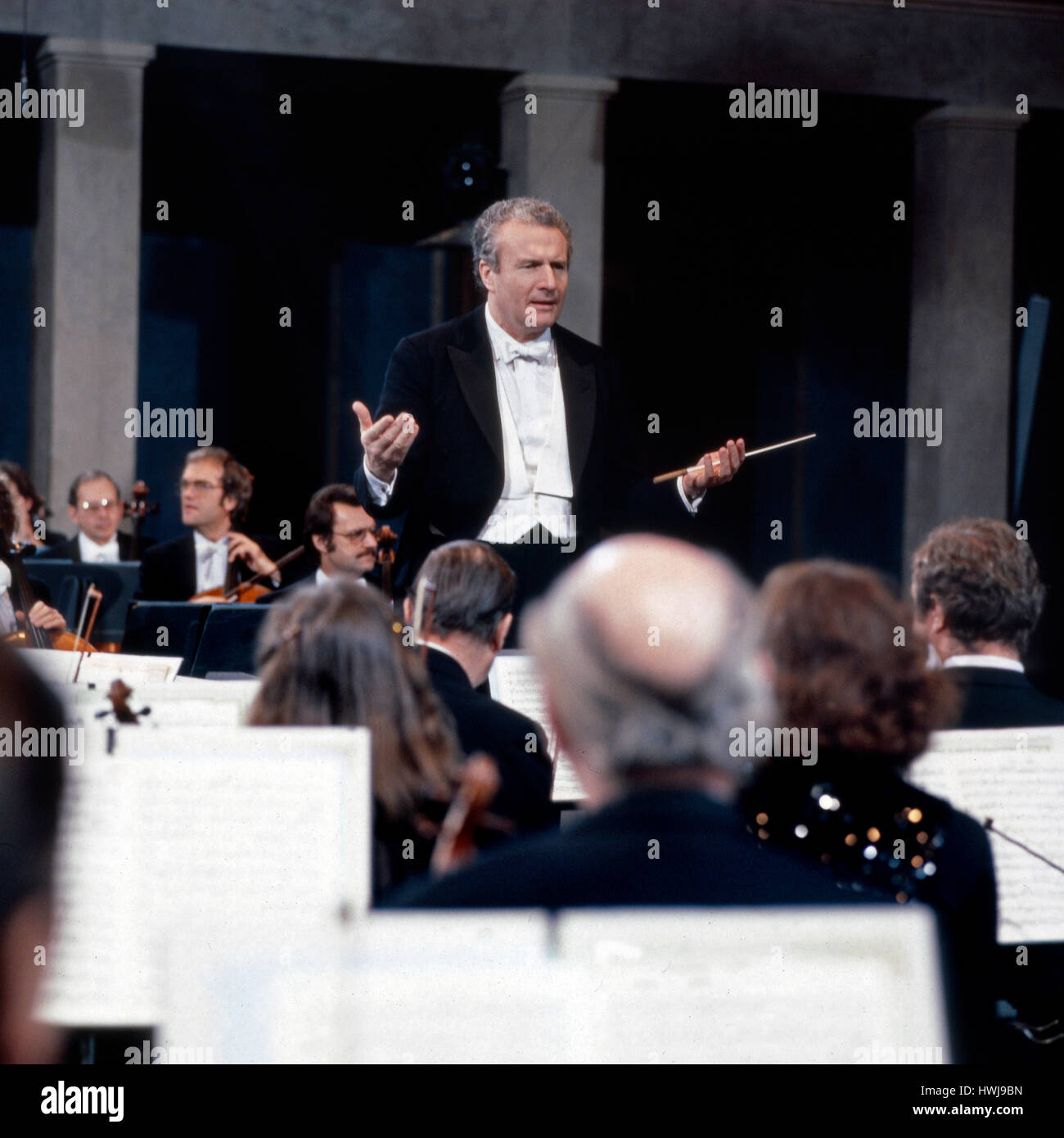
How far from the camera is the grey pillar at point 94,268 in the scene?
7.65 meters

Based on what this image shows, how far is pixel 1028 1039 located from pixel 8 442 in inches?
329

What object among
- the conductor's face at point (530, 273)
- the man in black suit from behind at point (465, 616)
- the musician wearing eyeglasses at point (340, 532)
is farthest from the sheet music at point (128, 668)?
the musician wearing eyeglasses at point (340, 532)

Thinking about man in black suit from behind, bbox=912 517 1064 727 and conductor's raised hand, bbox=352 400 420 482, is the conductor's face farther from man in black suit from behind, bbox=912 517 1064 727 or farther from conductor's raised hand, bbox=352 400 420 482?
man in black suit from behind, bbox=912 517 1064 727

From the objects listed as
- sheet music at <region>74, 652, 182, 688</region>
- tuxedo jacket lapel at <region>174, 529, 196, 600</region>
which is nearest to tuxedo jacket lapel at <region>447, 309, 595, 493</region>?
sheet music at <region>74, 652, 182, 688</region>

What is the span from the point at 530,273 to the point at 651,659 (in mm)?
2293

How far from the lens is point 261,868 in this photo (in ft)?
5.75

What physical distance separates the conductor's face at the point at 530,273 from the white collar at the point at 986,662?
3.80 ft

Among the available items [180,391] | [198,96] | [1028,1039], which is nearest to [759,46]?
[198,96]

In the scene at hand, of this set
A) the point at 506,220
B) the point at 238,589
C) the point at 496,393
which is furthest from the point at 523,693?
the point at 238,589

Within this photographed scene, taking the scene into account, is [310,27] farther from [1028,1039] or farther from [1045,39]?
[1028,1039]

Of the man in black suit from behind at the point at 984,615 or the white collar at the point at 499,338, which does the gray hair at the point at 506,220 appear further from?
the man in black suit from behind at the point at 984,615

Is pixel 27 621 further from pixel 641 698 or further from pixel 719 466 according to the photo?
pixel 641 698

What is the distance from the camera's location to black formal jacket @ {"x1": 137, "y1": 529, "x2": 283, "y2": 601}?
6445mm

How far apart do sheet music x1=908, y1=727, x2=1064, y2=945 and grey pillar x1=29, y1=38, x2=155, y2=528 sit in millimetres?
6117
